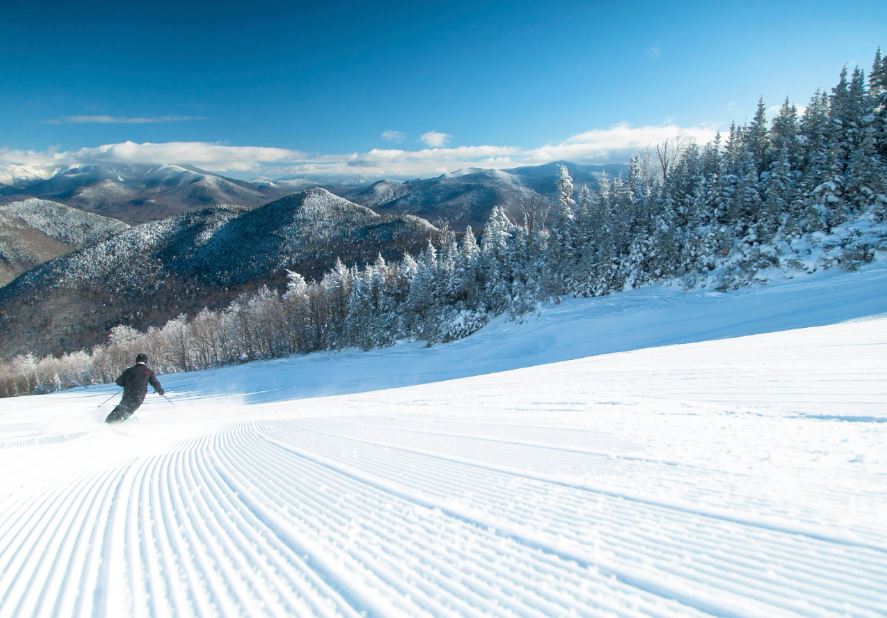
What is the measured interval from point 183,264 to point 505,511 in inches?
7493

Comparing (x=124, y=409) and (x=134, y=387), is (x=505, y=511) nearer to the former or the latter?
(x=134, y=387)

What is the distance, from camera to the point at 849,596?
1.77 m

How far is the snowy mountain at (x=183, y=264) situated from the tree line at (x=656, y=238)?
239 ft

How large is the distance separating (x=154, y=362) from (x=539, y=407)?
77.6 meters

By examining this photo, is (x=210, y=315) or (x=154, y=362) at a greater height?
(x=210, y=315)

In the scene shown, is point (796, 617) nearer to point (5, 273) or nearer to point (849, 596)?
point (849, 596)

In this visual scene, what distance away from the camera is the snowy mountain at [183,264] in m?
128

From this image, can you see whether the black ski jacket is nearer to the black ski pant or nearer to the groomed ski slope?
the black ski pant

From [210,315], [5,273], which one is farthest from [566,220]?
[5,273]

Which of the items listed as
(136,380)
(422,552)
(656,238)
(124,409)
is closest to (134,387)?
(136,380)

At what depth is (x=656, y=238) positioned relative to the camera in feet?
A: 104

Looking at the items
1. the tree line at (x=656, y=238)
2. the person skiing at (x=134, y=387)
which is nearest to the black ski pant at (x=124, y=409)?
the person skiing at (x=134, y=387)

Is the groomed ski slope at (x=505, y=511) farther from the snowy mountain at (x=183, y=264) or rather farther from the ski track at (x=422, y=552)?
the snowy mountain at (x=183, y=264)

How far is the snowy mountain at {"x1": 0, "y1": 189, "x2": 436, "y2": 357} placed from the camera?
128000 millimetres
